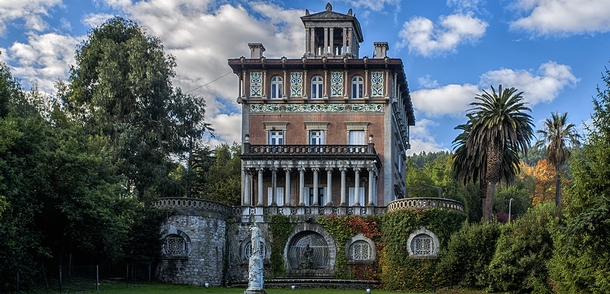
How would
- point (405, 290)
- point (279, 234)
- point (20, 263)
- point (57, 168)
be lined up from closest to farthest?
point (20, 263) → point (57, 168) → point (405, 290) → point (279, 234)

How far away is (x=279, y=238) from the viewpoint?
57906mm

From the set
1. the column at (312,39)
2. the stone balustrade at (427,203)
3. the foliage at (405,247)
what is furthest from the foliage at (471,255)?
the column at (312,39)

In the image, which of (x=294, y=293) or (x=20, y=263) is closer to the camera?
(x=20, y=263)

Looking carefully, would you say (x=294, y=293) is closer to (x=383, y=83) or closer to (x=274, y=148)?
(x=274, y=148)

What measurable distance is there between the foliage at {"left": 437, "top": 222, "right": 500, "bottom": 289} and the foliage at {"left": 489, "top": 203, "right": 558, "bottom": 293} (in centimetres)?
120

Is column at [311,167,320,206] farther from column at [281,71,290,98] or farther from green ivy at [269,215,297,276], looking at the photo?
column at [281,71,290,98]

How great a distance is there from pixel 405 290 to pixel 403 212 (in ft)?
16.3

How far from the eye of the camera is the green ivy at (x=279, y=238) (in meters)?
57.2

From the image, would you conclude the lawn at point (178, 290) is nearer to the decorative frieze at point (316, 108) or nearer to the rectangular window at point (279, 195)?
the rectangular window at point (279, 195)

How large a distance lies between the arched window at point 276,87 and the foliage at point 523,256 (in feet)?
70.4

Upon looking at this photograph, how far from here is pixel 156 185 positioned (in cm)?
6291

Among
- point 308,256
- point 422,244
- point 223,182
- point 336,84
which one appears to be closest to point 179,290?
point 308,256

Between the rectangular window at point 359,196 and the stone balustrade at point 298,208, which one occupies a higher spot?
the rectangular window at point 359,196

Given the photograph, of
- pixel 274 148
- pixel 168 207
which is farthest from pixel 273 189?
pixel 168 207
